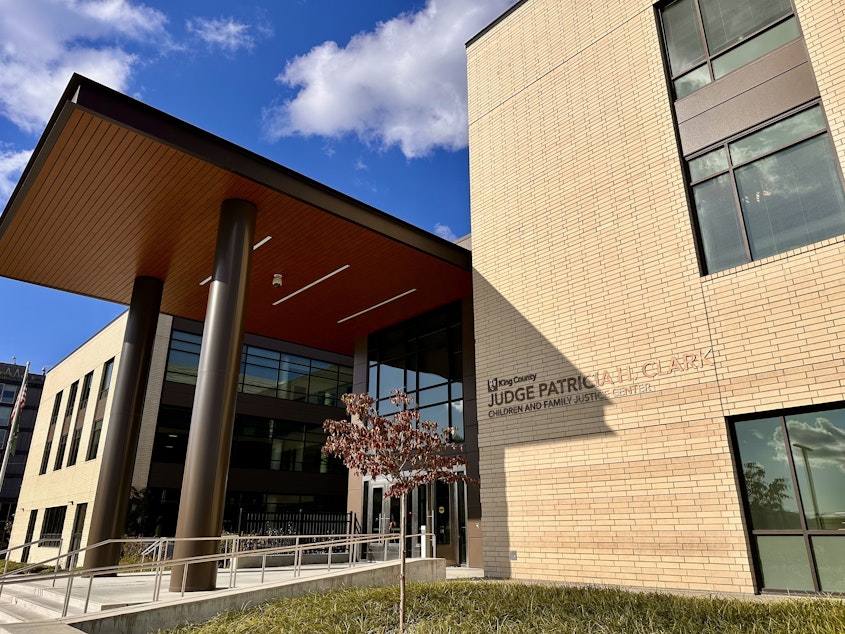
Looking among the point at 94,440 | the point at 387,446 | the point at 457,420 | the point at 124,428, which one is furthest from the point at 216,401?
the point at 94,440

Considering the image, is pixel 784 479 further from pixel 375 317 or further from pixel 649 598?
pixel 375 317

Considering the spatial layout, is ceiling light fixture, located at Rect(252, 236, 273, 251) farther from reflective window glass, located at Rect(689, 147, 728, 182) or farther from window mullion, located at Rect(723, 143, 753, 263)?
window mullion, located at Rect(723, 143, 753, 263)

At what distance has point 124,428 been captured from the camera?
15.5 meters

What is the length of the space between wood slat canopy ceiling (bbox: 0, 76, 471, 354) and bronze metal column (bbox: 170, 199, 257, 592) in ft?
3.63

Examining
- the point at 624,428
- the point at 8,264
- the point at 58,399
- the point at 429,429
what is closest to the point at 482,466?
the point at 429,429

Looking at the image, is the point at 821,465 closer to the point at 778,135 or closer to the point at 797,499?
the point at 797,499

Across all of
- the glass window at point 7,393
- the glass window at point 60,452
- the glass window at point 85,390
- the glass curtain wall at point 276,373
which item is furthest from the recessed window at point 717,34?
the glass window at point 7,393

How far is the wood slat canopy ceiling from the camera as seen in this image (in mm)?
10977

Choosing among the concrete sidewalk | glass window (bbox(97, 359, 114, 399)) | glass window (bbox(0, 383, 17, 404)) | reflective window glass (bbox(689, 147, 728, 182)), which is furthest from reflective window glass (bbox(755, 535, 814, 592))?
glass window (bbox(0, 383, 17, 404))

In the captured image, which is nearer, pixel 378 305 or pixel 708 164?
pixel 708 164

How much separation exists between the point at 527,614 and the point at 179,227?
11.4m

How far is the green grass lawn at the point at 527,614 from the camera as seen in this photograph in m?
6.01

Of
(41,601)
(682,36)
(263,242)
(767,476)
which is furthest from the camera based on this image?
(263,242)

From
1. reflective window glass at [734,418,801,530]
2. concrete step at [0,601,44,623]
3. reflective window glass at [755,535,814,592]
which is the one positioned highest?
reflective window glass at [734,418,801,530]
